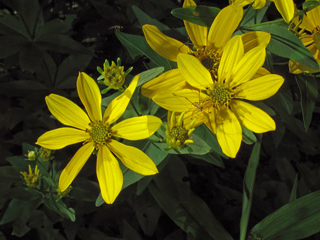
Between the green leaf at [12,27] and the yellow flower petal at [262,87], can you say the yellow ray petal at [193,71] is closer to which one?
the yellow flower petal at [262,87]

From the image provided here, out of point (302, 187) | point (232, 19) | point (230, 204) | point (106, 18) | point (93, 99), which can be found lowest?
point (230, 204)

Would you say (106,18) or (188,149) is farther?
(106,18)

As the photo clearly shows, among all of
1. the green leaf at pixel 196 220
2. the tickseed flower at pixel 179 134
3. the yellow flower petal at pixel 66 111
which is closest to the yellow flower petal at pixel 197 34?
the tickseed flower at pixel 179 134

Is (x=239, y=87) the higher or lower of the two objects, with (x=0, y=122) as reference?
higher

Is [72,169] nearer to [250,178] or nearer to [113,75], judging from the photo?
[113,75]

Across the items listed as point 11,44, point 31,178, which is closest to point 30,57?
point 11,44

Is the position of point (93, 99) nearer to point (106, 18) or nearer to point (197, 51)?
point (197, 51)

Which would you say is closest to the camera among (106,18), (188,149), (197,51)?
(188,149)

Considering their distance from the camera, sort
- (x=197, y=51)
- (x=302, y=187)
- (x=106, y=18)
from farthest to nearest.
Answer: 1. (x=302, y=187)
2. (x=106, y=18)
3. (x=197, y=51)

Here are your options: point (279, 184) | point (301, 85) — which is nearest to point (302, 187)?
point (279, 184)
